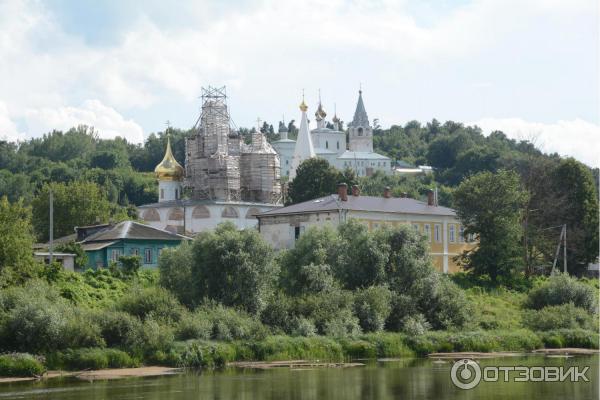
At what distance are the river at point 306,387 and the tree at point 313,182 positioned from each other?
43.2 m

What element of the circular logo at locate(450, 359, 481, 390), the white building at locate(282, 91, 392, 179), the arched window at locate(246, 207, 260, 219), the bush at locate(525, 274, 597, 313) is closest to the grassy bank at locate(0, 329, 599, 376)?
the circular logo at locate(450, 359, 481, 390)

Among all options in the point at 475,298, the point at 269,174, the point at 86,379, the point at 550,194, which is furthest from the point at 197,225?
the point at 86,379

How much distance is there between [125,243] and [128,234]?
623 mm

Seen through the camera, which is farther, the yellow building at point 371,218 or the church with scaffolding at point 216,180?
the church with scaffolding at point 216,180

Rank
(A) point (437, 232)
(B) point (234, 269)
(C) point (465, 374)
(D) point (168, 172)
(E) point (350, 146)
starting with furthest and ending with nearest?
1. (E) point (350, 146)
2. (D) point (168, 172)
3. (A) point (437, 232)
4. (B) point (234, 269)
5. (C) point (465, 374)

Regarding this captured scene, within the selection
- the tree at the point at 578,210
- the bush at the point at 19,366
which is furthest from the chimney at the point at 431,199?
the bush at the point at 19,366

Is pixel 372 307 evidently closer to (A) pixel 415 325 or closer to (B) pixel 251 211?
(A) pixel 415 325

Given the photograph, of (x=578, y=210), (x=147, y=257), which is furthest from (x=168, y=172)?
(x=578, y=210)

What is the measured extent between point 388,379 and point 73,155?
13434cm

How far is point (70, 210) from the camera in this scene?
273 ft

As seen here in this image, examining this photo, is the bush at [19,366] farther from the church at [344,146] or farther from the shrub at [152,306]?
the church at [344,146]

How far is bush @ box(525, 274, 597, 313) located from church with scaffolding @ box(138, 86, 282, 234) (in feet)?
113

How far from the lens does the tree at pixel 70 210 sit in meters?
82.7

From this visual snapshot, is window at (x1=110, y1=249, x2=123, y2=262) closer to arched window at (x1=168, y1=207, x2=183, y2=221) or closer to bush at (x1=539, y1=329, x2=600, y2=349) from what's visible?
bush at (x1=539, y1=329, x2=600, y2=349)
